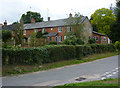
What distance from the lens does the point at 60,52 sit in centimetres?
1877

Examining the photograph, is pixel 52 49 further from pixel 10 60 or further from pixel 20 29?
pixel 20 29

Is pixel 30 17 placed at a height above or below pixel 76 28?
above

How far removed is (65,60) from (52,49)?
3.05 metres

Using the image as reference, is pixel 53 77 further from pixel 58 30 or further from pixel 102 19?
pixel 102 19

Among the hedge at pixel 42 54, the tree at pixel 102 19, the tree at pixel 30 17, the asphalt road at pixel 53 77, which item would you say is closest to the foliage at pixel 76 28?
the hedge at pixel 42 54

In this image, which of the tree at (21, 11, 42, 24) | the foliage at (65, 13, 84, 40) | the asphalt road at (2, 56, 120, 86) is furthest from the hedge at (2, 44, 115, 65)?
the tree at (21, 11, 42, 24)

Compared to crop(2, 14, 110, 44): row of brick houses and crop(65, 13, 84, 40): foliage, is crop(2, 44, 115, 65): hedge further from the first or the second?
crop(2, 14, 110, 44): row of brick houses

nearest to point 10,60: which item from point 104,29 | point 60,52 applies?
point 60,52

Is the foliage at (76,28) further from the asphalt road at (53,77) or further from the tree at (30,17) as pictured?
the tree at (30,17)

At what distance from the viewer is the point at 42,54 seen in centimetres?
1579

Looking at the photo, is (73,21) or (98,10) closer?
(73,21)

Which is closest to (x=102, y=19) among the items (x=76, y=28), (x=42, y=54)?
(x=76, y=28)

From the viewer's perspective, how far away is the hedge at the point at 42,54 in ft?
44.1

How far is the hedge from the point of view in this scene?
13.5 m
